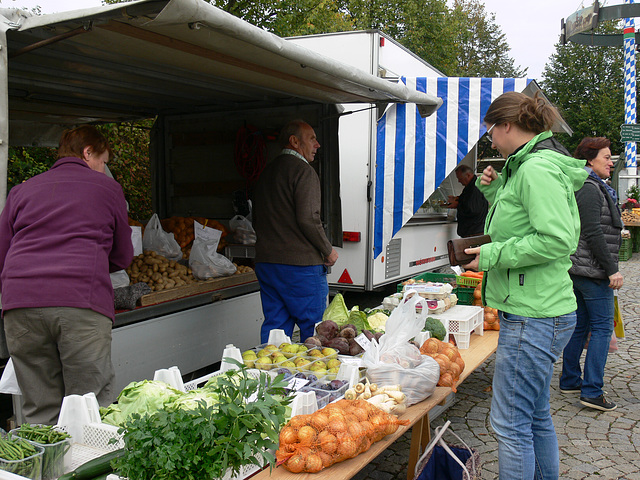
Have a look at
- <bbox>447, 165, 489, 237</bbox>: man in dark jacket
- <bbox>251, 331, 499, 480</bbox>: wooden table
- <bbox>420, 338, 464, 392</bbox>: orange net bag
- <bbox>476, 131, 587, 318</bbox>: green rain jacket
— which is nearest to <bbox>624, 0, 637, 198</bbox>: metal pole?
<bbox>447, 165, 489, 237</bbox>: man in dark jacket

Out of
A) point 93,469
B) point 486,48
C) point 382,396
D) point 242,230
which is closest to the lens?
point 93,469

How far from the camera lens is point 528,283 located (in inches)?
91.8

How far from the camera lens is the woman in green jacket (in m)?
2.22

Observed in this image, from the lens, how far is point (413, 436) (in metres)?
2.90

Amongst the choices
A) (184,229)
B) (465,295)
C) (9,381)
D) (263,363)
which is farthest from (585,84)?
(9,381)

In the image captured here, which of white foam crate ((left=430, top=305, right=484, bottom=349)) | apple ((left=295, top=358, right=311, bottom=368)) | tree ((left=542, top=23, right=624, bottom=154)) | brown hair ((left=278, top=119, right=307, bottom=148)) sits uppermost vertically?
tree ((left=542, top=23, right=624, bottom=154))

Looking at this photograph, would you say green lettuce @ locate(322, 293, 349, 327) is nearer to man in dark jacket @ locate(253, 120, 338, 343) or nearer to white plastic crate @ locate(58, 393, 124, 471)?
man in dark jacket @ locate(253, 120, 338, 343)

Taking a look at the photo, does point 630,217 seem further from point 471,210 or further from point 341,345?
point 341,345

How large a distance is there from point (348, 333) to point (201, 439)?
175cm

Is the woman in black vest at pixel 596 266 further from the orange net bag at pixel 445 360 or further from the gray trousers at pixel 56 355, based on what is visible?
the gray trousers at pixel 56 355

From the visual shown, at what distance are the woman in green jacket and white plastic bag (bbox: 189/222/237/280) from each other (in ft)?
9.75

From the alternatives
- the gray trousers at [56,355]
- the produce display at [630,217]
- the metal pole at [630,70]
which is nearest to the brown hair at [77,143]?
the gray trousers at [56,355]

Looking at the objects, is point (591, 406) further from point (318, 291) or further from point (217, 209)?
point (217, 209)

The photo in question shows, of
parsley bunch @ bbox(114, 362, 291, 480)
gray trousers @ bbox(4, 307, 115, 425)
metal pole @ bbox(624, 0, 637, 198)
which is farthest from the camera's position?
metal pole @ bbox(624, 0, 637, 198)
